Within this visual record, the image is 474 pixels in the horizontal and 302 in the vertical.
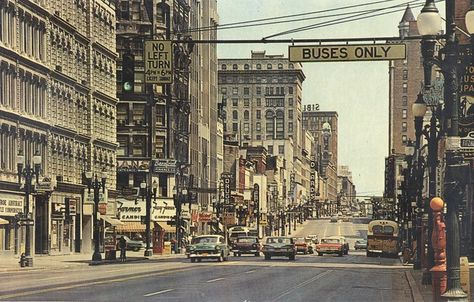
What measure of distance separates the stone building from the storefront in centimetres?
6

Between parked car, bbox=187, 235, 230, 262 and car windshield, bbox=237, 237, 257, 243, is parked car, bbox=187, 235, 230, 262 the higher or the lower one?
the higher one

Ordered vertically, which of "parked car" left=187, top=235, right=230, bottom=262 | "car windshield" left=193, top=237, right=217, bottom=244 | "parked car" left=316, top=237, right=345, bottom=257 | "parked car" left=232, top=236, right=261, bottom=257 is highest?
"car windshield" left=193, top=237, right=217, bottom=244

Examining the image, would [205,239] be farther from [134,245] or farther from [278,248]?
[134,245]

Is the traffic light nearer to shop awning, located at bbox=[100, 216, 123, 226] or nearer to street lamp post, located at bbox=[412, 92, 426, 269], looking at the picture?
street lamp post, located at bbox=[412, 92, 426, 269]

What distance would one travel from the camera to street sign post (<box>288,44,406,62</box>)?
26.8 metres

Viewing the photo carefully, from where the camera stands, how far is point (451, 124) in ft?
70.8

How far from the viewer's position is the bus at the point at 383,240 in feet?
326

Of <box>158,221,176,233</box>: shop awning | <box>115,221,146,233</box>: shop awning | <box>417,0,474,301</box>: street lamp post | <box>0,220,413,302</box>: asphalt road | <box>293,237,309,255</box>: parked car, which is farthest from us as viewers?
<box>115,221,146,233</box>: shop awning

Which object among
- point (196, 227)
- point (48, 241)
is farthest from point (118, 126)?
point (48, 241)

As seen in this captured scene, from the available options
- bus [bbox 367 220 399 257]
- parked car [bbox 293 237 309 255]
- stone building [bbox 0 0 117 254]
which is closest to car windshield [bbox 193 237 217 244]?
stone building [bbox 0 0 117 254]

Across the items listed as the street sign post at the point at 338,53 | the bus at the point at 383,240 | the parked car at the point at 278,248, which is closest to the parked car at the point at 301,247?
the bus at the point at 383,240

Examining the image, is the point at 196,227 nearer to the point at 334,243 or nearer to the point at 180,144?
the point at 180,144

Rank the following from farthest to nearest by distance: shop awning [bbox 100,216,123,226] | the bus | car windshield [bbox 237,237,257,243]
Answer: the bus < shop awning [bbox 100,216,123,226] < car windshield [bbox 237,237,257,243]

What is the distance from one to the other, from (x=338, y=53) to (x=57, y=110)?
55.7 metres
